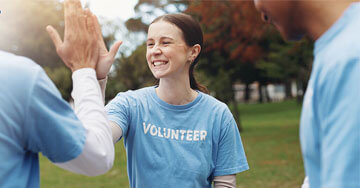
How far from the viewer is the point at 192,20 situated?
2945 millimetres

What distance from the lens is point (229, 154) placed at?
2678 mm

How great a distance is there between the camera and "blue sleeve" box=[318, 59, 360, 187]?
1188 millimetres

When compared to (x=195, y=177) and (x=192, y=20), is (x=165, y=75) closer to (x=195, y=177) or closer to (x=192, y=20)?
(x=192, y=20)

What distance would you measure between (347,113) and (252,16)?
10742 millimetres

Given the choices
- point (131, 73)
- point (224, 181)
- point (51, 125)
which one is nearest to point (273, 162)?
point (224, 181)

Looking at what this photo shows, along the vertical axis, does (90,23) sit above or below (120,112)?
above

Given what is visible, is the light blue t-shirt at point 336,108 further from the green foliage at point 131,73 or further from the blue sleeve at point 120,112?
the green foliage at point 131,73

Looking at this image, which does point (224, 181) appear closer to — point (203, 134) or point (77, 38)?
point (203, 134)

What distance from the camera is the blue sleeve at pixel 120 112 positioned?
2547 mm

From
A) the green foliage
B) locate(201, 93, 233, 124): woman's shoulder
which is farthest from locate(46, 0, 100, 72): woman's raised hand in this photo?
the green foliage

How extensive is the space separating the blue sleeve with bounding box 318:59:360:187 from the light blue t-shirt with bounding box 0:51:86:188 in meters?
0.92

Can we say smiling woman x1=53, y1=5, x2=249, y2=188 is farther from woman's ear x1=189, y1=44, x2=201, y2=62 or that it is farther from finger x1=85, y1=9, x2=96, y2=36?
finger x1=85, y1=9, x2=96, y2=36

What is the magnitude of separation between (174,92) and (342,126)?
1.73 metres

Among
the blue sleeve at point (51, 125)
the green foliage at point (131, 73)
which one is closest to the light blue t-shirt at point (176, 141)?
the blue sleeve at point (51, 125)
